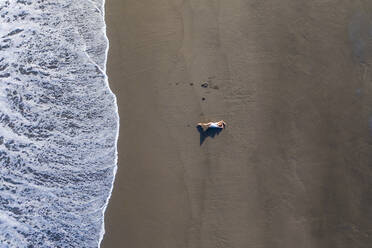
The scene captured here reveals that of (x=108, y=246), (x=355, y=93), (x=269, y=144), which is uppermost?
(x=355, y=93)

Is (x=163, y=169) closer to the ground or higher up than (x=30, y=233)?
higher up

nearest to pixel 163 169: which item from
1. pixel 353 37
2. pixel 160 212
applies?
pixel 160 212

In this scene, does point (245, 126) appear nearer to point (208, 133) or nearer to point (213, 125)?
point (213, 125)

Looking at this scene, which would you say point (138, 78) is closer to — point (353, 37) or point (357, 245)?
point (353, 37)

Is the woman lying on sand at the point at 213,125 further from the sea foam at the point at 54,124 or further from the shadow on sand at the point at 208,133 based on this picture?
the sea foam at the point at 54,124

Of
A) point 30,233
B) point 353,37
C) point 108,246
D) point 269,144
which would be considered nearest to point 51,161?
point 30,233

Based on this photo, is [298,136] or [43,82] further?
[43,82]
